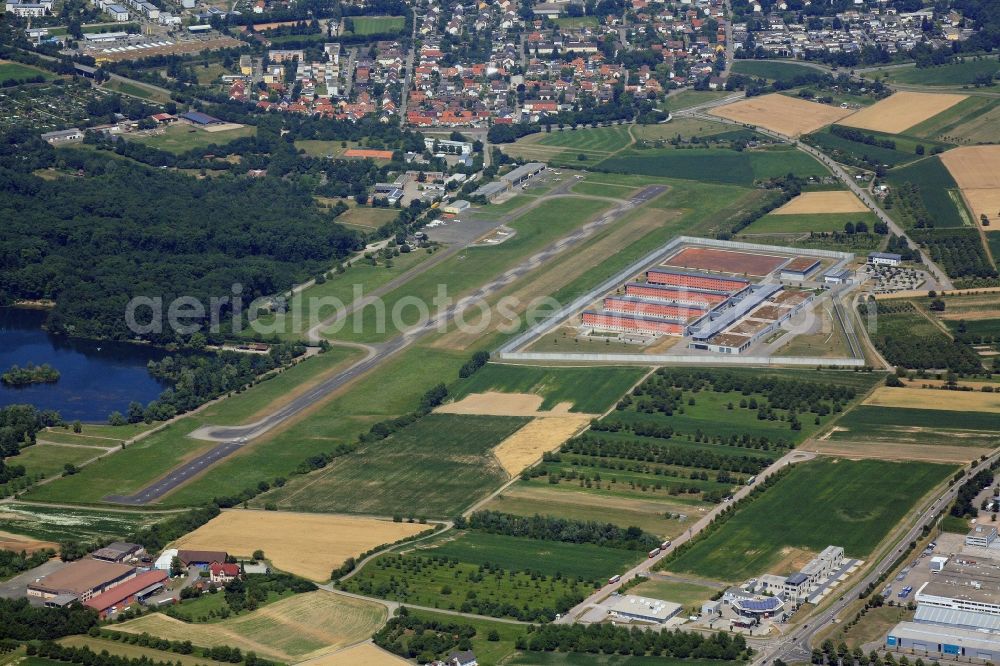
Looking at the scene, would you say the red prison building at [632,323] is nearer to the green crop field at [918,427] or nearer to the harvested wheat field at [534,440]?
the harvested wheat field at [534,440]

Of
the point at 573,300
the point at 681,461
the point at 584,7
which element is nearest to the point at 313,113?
Result: the point at 584,7

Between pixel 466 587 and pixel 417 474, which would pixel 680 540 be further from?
pixel 417 474

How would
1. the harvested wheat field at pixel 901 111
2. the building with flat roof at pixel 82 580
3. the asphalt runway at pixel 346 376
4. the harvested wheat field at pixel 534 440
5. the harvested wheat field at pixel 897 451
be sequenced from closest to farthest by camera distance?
1. the building with flat roof at pixel 82 580
2. the harvested wheat field at pixel 897 451
3. the asphalt runway at pixel 346 376
4. the harvested wheat field at pixel 534 440
5. the harvested wheat field at pixel 901 111

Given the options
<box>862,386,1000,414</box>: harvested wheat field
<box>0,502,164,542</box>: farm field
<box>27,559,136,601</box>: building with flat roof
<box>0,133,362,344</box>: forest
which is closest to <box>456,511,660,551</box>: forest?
<box>0,502,164,542</box>: farm field

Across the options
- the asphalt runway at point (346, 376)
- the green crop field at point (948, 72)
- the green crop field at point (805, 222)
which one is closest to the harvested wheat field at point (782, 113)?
the green crop field at point (948, 72)

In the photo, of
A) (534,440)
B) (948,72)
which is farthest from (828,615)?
(948,72)

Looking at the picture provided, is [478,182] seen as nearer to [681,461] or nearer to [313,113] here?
[313,113]
